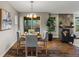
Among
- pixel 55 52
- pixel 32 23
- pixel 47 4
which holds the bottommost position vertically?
pixel 55 52

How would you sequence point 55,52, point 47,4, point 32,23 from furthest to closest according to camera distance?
point 32,23 < point 47,4 < point 55,52

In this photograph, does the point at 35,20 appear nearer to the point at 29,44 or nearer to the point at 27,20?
the point at 27,20

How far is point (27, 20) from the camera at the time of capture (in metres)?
12.8

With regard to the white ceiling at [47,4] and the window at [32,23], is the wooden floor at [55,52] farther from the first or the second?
the window at [32,23]

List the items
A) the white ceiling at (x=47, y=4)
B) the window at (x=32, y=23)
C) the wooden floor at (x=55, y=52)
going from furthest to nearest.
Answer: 1. the window at (x=32, y=23)
2. the white ceiling at (x=47, y=4)
3. the wooden floor at (x=55, y=52)

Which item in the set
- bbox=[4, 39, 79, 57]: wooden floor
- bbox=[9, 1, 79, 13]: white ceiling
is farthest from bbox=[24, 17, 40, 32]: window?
bbox=[4, 39, 79, 57]: wooden floor

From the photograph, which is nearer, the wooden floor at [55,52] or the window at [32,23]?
the wooden floor at [55,52]

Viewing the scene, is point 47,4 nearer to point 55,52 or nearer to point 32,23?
point 55,52

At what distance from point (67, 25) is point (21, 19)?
3.91 metres

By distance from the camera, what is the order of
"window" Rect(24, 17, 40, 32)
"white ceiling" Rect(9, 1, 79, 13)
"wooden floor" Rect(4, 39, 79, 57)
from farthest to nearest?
"window" Rect(24, 17, 40, 32) < "white ceiling" Rect(9, 1, 79, 13) < "wooden floor" Rect(4, 39, 79, 57)

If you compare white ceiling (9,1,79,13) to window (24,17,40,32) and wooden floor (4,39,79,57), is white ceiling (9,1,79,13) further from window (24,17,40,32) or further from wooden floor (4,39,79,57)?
window (24,17,40,32)

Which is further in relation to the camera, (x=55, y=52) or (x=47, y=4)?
(x=47, y=4)

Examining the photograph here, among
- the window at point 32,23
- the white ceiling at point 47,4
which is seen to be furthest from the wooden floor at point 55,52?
the window at point 32,23

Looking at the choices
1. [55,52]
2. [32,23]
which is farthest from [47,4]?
[32,23]
